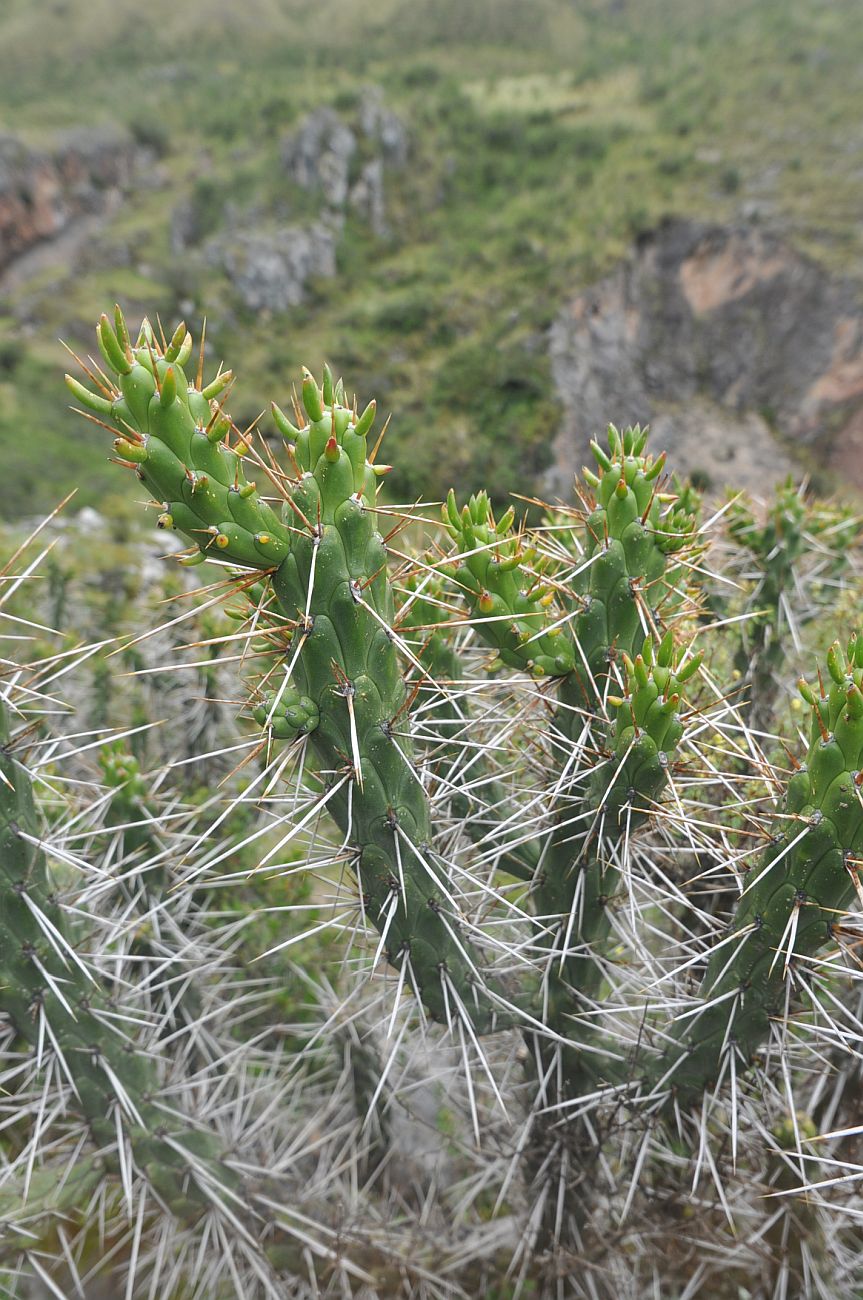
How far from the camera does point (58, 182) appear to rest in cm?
4478

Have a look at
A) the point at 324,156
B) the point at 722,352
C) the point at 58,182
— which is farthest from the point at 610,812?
the point at 58,182

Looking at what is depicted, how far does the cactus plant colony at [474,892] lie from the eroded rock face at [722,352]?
24190mm

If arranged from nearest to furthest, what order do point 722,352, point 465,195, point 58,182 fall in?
point 722,352 < point 465,195 < point 58,182

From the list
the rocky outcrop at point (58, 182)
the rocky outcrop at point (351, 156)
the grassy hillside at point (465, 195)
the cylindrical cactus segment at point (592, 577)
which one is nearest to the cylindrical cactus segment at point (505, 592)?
the cylindrical cactus segment at point (592, 577)

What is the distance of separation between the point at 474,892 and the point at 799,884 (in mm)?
977

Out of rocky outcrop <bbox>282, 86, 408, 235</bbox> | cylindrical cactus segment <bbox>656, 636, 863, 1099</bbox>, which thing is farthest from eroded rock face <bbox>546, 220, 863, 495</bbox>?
cylindrical cactus segment <bbox>656, 636, 863, 1099</bbox>

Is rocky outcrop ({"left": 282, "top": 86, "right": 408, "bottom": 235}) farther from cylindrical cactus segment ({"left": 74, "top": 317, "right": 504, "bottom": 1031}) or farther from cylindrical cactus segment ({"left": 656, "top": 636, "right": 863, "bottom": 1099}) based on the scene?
cylindrical cactus segment ({"left": 656, "top": 636, "right": 863, "bottom": 1099})

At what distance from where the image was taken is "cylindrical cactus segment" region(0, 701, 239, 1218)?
1.94 m

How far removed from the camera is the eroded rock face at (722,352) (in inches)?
1067

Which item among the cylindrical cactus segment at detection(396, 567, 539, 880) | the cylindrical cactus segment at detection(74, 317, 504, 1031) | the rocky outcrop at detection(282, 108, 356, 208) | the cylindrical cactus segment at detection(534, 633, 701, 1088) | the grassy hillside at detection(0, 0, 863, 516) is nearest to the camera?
the cylindrical cactus segment at detection(74, 317, 504, 1031)

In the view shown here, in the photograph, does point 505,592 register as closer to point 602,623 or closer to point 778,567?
point 602,623

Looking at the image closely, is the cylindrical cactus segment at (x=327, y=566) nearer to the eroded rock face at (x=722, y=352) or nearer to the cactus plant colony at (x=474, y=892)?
the cactus plant colony at (x=474, y=892)

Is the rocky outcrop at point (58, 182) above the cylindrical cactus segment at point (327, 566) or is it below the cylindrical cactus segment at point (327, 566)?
above

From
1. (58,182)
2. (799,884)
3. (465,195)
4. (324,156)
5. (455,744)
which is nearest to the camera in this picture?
(799,884)
